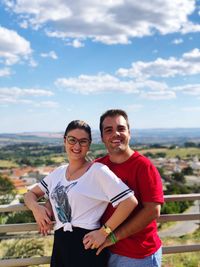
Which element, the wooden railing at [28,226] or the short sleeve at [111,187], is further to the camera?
the wooden railing at [28,226]

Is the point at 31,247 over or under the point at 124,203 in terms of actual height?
under

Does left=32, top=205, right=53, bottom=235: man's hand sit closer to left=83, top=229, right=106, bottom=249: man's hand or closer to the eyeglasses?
left=83, top=229, right=106, bottom=249: man's hand

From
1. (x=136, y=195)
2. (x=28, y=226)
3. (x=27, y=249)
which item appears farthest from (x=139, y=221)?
(x=27, y=249)

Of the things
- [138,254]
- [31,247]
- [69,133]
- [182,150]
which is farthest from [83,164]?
[182,150]

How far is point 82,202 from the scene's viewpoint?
7.81ft

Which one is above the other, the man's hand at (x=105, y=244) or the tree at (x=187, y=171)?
the man's hand at (x=105, y=244)

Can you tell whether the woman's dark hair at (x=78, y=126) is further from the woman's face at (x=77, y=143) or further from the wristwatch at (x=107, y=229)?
the wristwatch at (x=107, y=229)

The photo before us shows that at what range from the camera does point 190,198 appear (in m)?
3.26

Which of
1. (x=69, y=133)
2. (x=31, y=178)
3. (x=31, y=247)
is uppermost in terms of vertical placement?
(x=69, y=133)

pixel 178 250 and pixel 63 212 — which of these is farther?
pixel 178 250

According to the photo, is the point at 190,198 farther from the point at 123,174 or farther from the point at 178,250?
the point at 123,174

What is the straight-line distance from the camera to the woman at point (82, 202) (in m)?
2.32

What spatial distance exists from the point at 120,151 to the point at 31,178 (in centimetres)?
6622

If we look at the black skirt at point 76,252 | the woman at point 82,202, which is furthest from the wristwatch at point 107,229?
the black skirt at point 76,252
